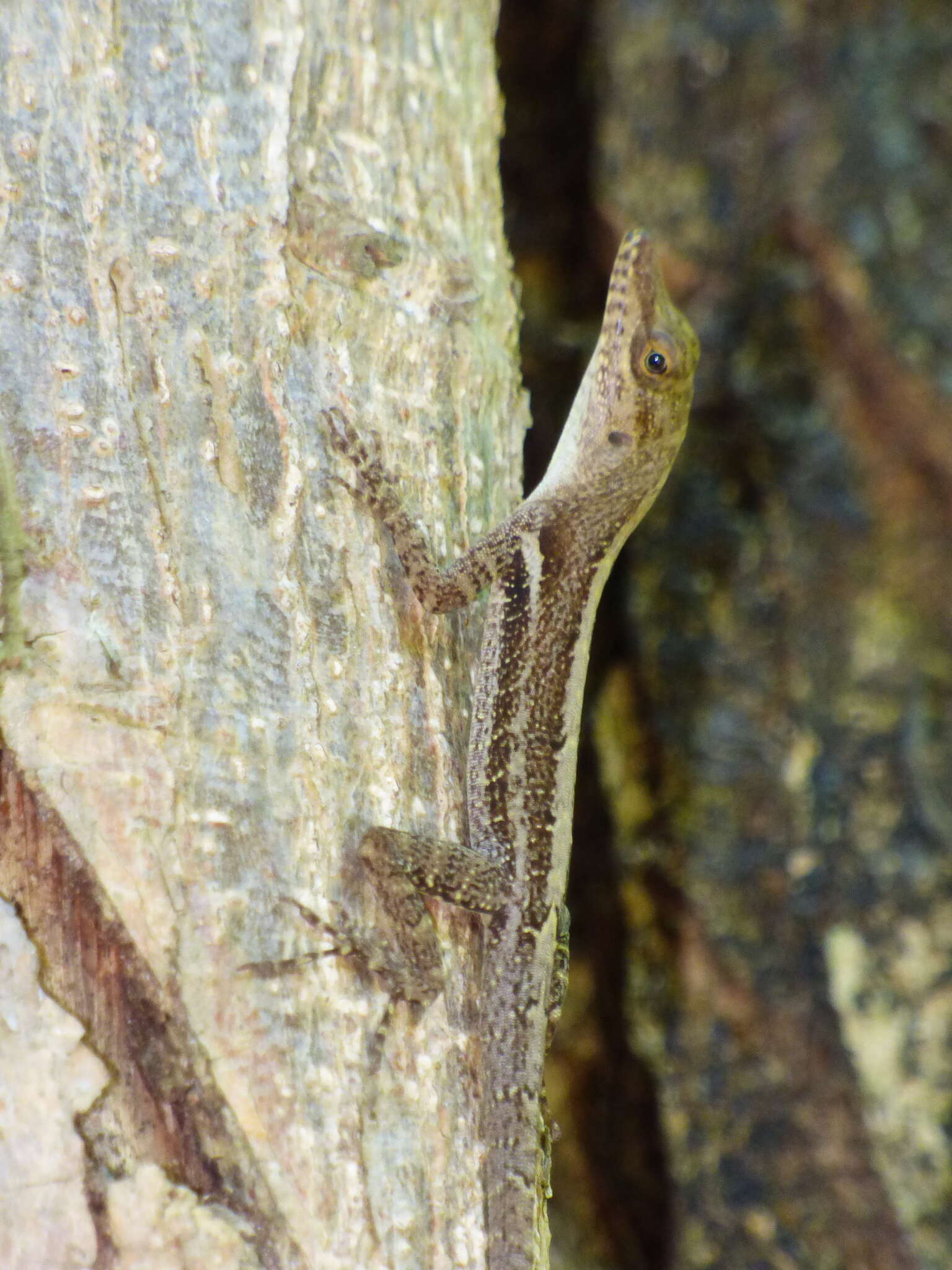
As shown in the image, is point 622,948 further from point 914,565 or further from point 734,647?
point 914,565

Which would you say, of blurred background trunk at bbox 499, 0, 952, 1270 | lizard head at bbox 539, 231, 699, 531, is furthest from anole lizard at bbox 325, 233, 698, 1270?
blurred background trunk at bbox 499, 0, 952, 1270

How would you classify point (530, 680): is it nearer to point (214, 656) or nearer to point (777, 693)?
point (214, 656)

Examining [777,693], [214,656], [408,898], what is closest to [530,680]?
[408,898]

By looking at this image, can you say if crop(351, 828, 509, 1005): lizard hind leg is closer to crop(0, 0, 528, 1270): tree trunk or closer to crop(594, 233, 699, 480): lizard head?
crop(0, 0, 528, 1270): tree trunk

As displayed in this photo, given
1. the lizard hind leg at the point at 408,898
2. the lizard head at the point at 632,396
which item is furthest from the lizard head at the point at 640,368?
the lizard hind leg at the point at 408,898

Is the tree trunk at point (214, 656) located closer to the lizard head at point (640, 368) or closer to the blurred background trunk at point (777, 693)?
the lizard head at point (640, 368)

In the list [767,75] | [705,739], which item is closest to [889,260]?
[767,75]
